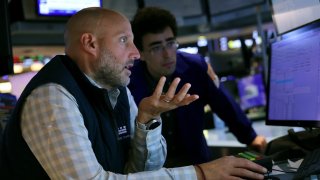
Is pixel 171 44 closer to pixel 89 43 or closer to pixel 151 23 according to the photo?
pixel 151 23

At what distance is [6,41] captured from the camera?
1.75 metres

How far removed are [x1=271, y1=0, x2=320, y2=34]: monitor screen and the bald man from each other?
31.2 inches

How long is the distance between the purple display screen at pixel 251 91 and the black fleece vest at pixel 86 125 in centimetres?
284

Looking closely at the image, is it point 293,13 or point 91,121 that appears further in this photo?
point 293,13

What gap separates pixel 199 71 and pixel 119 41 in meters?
0.96

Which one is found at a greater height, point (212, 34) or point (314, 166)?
point (314, 166)

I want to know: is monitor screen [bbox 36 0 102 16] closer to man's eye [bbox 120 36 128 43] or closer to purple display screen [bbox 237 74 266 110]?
purple display screen [bbox 237 74 266 110]

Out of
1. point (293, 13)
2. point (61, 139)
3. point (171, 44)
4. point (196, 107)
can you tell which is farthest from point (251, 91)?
point (61, 139)

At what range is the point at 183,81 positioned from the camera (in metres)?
2.20

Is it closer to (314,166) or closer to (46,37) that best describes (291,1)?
(314,166)

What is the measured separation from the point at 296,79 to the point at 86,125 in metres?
0.84

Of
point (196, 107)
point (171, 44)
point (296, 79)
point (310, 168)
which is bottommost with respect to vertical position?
point (196, 107)

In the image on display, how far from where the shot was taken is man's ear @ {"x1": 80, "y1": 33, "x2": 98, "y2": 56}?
130cm

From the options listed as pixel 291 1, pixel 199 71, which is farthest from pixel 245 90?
pixel 291 1
